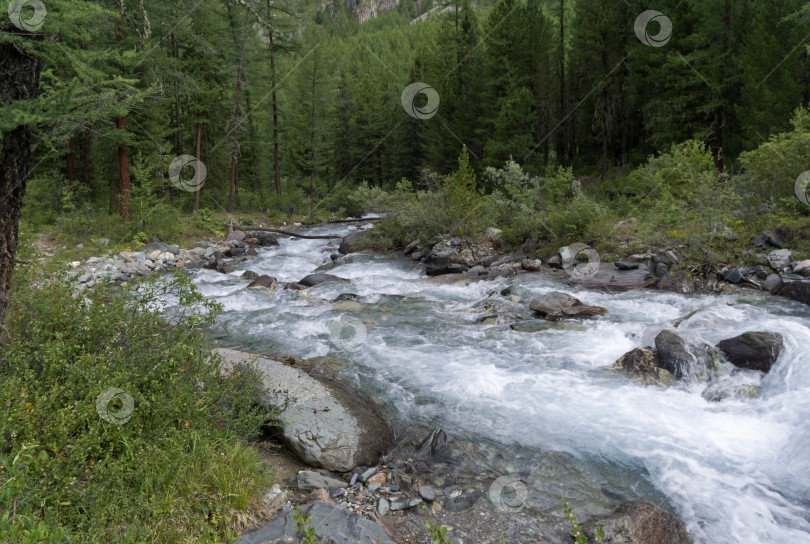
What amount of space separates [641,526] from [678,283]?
8.11 meters

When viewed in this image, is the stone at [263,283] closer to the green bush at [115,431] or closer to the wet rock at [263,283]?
the wet rock at [263,283]

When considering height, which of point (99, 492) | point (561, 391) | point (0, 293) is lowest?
point (561, 391)

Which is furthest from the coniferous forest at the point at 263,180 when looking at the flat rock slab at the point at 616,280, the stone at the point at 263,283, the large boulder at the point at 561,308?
the stone at the point at 263,283

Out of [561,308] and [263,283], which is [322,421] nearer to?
[561,308]

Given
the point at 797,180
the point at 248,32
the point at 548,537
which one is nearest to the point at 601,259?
the point at 797,180

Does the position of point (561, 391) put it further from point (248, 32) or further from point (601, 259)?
point (248, 32)

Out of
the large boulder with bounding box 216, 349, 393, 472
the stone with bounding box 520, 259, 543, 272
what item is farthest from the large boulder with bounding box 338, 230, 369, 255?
the large boulder with bounding box 216, 349, 393, 472

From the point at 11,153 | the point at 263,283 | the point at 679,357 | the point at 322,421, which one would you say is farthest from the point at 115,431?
the point at 263,283

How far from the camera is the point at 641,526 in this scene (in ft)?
12.8

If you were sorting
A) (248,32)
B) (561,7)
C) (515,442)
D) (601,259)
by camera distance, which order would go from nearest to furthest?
(515,442)
(601,259)
(248,32)
(561,7)

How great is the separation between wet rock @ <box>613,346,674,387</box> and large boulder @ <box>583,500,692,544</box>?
2.95 m

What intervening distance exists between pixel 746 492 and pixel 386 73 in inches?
2264

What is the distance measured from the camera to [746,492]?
4.54 m

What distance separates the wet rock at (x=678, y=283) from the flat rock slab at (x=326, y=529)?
9.48 metres
